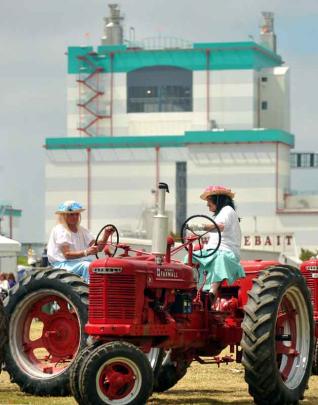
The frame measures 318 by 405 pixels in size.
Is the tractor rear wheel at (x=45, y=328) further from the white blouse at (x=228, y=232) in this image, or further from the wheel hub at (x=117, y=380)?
the wheel hub at (x=117, y=380)

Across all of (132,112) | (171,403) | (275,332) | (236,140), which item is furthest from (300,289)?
(132,112)

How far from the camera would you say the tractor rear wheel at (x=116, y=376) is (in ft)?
44.2

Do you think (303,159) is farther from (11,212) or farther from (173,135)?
(11,212)

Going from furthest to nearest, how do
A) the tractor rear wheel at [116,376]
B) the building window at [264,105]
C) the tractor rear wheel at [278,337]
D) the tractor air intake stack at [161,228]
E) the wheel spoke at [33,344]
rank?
1. the building window at [264,105]
2. the wheel spoke at [33,344]
3. the tractor rear wheel at [278,337]
4. the tractor air intake stack at [161,228]
5. the tractor rear wheel at [116,376]

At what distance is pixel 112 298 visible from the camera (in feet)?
46.4

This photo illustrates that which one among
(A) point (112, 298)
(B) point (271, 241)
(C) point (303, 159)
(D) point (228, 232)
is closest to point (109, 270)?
(A) point (112, 298)

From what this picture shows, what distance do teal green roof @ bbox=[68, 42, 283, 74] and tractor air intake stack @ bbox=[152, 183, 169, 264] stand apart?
118m

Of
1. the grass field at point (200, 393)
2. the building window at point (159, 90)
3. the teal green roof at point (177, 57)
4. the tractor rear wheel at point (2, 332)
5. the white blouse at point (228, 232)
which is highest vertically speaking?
the teal green roof at point (177, 57)

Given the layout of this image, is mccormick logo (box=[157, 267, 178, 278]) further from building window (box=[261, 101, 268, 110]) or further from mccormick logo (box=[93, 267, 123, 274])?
building window (box=[261, 101, 268, 110])

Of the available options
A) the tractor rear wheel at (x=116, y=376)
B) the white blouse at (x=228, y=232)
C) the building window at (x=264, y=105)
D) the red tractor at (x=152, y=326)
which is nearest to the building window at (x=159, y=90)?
the building window at (x=264, y=105)

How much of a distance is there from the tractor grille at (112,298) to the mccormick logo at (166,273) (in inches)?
15.4

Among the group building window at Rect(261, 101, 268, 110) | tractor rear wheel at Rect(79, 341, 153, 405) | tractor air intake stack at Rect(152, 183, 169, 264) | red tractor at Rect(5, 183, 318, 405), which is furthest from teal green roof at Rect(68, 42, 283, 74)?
tractor rear wheel at Rect(79, 341, 153, 405)

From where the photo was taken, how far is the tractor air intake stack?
1422 cm

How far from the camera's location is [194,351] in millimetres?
15516
